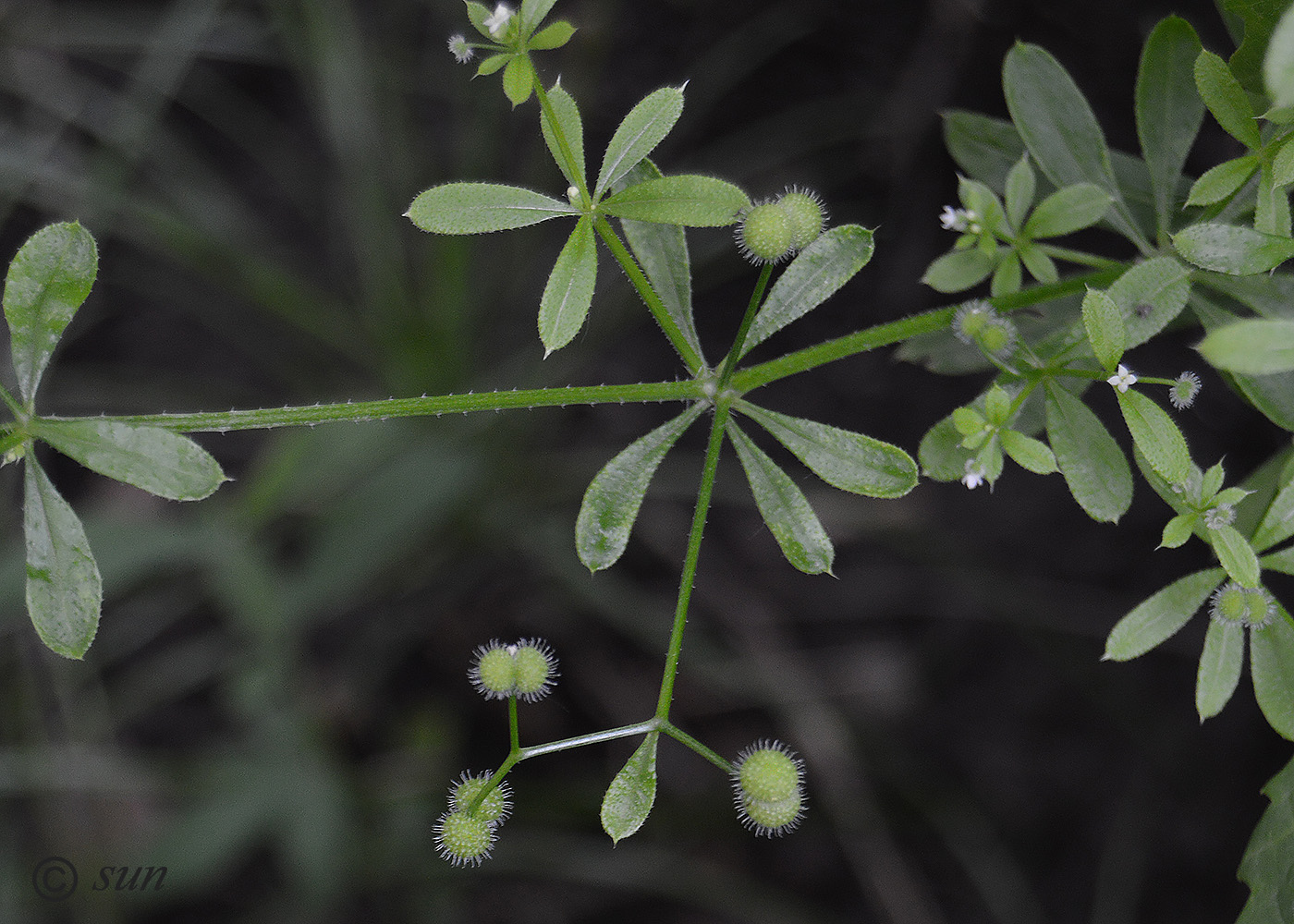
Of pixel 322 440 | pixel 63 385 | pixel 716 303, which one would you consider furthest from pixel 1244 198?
pixel 63 385

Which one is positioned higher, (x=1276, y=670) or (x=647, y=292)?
(x=647, y=292)

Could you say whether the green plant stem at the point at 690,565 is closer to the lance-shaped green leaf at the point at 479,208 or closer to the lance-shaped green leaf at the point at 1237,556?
the lance-shaped green leaf at the point at 479,208

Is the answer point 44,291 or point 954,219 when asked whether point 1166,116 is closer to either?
point 954,219

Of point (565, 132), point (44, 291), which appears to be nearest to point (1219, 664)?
point (565, 132)

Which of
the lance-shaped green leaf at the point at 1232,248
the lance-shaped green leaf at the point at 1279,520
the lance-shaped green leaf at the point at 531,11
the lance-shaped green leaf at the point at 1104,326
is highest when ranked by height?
the lance-shaped green leaf at the point at 531,11

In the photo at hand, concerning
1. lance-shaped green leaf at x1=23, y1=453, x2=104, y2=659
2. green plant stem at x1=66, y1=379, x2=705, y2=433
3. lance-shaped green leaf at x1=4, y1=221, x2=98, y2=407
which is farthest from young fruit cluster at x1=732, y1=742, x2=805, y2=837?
lance-shaped green leaf at x1=4, y1=221, x2=98, y2=407

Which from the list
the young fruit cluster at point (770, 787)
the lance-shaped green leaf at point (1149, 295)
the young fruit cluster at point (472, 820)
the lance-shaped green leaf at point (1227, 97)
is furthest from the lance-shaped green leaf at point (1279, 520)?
the young fruit cluster at point (472, 820)
